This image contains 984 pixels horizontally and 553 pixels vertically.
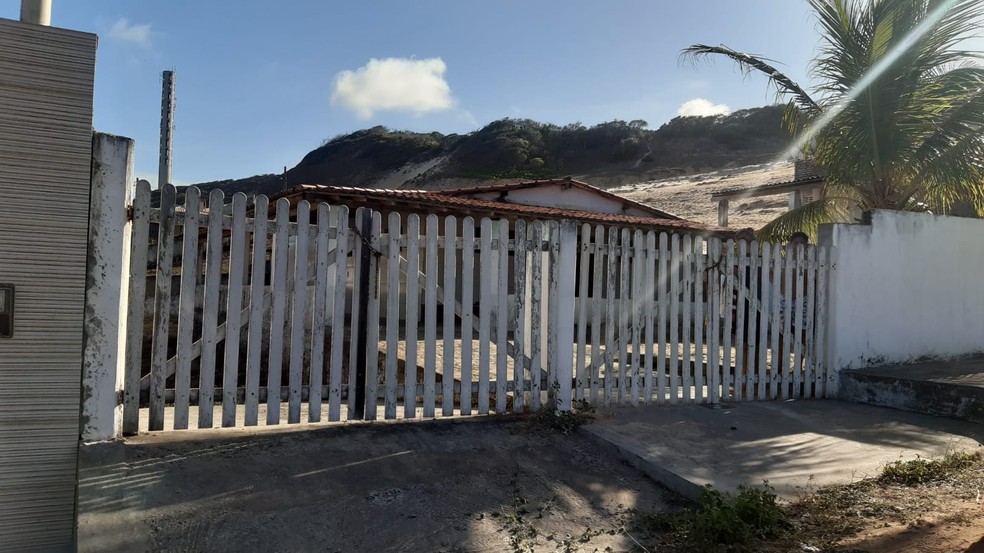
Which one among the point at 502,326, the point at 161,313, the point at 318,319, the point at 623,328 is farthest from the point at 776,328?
the point at 161,313

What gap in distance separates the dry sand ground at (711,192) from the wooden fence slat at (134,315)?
23.0 m

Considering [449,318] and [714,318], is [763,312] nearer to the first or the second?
[714,318]

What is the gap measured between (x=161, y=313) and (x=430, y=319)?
171 centimetres

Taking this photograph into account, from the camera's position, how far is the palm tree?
278 inches

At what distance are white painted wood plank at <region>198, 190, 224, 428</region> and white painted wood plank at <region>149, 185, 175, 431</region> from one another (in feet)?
0.68

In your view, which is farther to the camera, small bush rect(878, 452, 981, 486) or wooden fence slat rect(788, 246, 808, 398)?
wooden fence slat rect(788, 246, 808, 398)

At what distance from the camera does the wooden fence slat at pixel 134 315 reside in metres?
3.61

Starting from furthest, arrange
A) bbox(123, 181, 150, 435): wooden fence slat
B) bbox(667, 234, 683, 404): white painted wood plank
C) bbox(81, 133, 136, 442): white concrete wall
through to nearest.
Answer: bbox(667, 234, 683, 404): white painted wood plank < bbox(123, 181, 150, 435): wooden fence slat < bbox(81, 133, 136, 442): white concrete wall

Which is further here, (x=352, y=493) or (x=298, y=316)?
(x=298, y=316)

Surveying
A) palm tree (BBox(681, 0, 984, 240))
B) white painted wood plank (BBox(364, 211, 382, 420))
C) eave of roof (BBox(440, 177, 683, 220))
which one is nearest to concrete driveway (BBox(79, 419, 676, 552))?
white painted wood plank (BBox(364, 211, 382, 420))

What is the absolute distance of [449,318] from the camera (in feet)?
14.8

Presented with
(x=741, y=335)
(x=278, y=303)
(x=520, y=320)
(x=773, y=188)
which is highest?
(x=773, y=188)

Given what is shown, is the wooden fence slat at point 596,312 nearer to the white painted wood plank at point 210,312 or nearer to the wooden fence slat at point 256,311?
the wooden fence slat at point 256,311

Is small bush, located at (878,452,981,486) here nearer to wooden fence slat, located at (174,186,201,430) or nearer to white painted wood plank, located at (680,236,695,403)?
white painted wood plank, located at (680,236,695,403)
